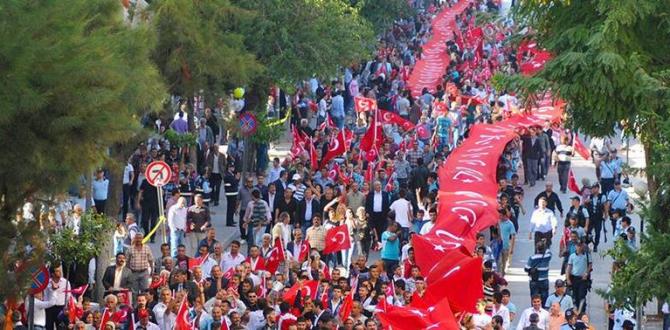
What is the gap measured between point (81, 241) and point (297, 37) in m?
14.9

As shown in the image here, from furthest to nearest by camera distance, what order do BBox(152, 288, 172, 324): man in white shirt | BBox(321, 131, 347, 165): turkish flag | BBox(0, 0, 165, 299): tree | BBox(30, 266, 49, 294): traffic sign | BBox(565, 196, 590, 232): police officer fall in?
BBox(321, 131, 347, 165): turkish flag → BBox(565, 196, 590, 232): police officer → BBox(152, 288, 172, 324): man in white shirt → BBox(30, 266, 49, 294): traffic sign → BBox(0, 0, 165, 299): tree

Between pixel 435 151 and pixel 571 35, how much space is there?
10713mm

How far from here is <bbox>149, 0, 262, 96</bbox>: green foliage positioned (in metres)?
34.2

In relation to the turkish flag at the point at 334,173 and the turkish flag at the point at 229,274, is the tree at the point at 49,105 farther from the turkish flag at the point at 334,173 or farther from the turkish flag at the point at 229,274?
the turkish flag at the point at 334,173

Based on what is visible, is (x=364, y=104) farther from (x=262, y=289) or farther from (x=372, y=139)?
(x=262, y=289)

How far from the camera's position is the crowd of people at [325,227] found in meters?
25.8

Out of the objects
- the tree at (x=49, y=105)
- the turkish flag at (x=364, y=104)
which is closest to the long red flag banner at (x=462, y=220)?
the turkish flag at (x=364, y=104)

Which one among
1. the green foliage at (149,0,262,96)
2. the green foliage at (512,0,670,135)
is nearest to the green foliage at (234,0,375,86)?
the green foliage at (149,0,262,96)

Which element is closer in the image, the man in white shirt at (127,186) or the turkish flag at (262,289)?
the turkish flag at (262,289)

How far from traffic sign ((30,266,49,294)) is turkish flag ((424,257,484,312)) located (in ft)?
14.4

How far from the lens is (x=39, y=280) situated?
25531 mm

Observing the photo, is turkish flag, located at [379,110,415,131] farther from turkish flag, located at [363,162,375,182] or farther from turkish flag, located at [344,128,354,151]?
turkish flag, located at [363,162,375,182]

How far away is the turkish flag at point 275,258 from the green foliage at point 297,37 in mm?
11362

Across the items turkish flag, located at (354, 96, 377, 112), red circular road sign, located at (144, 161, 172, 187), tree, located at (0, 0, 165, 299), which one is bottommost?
red circular road sign, located at (144, 161, 172, 187)
